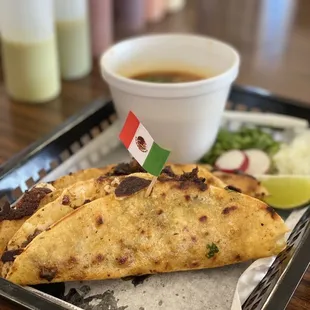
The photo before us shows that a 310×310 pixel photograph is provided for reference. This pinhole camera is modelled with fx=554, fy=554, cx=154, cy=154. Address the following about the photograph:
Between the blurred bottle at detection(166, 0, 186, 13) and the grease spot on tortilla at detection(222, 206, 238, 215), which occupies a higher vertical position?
the grease spot on tortilla at detection(222, 206, 238, 215)

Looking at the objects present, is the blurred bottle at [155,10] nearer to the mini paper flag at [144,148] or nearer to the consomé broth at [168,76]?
the consomé broth at [168,76]

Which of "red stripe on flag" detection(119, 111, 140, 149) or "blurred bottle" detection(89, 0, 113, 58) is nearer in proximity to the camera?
"red stripe on flag" detection(119, 111, 140, 149)

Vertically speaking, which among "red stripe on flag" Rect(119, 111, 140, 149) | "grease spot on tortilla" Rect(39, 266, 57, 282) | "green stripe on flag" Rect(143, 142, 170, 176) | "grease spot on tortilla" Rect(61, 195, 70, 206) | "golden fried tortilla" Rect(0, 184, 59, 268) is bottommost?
"grease spot on tortilla" Rect(39, 266, 57, 282)

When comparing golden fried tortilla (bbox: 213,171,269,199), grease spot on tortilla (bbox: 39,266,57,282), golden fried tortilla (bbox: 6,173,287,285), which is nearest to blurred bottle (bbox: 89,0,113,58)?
golden fried tortilla (bbox: 213,171,269,199)

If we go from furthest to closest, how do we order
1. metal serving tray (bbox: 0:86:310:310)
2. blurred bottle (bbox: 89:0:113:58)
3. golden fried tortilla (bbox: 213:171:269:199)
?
blurred bottle (bbox: 89:0:113:58)
golden fried tortilla (bbox: 213:171:269:199)
metal serving tray (bbox: 0:86:310:310)

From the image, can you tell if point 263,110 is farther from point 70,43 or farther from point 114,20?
point 114,20

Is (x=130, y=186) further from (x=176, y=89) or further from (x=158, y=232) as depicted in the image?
(x=176, y=89)

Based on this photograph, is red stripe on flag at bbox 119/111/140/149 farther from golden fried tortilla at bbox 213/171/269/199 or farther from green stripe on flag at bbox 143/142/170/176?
golden fried tortilla at bbox 213/171/269/199
